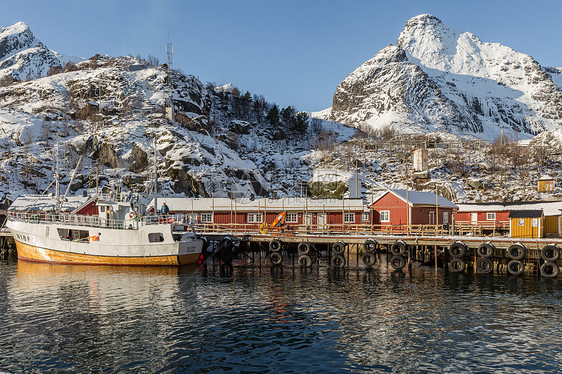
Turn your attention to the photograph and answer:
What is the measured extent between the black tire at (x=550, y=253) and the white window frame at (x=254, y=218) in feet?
106

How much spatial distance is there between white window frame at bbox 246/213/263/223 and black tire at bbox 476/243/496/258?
1099 inches

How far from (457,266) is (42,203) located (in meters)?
61.8

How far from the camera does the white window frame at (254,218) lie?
54.2 meters

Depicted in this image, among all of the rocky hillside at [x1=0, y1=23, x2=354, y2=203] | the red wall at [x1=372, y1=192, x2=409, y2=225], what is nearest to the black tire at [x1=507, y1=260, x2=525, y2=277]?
the red wall at [x1=372, y1=192, x2=409, y2=225]

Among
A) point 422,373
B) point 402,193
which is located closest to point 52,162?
point 402,193

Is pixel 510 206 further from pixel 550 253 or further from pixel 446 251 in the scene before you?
pixel 550 253

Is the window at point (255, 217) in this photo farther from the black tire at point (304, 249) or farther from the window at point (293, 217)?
the black tire at point (304, 249)

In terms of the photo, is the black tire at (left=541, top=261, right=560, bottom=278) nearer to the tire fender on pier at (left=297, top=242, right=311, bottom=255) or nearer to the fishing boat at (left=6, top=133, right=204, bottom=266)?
the tire fender on pier at (left=297, top=242, right=311, bottom=255)

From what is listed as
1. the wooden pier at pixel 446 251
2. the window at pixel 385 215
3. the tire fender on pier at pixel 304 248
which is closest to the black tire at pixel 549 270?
the wooden pier at pixel 446 251

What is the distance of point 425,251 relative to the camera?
42906 millimetres

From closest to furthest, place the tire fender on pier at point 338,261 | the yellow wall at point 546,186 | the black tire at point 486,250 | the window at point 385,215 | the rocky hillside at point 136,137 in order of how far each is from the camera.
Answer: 1. the black tire at point 486,250
2. the tire fender on pier at point 338,261
3. the window at point 385,215
4. the rocky hillside at point 136,137
5. the yellow wall at point 546,186

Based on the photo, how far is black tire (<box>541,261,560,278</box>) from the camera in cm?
3188

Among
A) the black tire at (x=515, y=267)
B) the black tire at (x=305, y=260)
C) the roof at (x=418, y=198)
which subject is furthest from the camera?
the roof at (x=418, y=198)

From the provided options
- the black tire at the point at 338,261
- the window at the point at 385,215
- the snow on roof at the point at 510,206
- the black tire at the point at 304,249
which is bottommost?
the black tire at the point at 338,261
